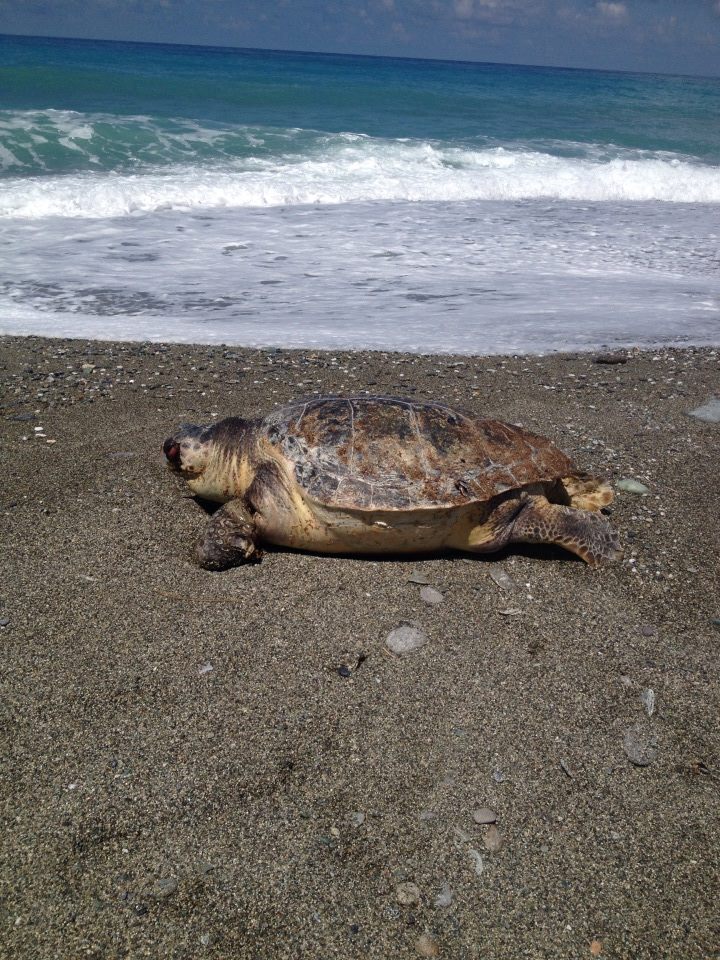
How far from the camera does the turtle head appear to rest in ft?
12.5

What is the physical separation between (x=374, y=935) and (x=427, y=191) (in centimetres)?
1508

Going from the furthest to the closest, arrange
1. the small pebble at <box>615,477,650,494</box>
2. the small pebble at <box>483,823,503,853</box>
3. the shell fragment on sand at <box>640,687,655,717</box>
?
the small pebble at <box>615,477,650,494</box> < the shell fragment on sand at <box>640,687,655,717</box> < the small pebble at <box>483,823,503,853</box>

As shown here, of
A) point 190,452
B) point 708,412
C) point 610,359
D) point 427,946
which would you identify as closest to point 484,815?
point 427,946

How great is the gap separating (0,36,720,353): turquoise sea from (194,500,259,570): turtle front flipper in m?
3.57

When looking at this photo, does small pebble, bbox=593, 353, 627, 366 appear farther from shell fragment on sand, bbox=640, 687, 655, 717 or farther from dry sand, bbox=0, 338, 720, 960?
shell fragment on sand, bbox=640, 687, 655, 717

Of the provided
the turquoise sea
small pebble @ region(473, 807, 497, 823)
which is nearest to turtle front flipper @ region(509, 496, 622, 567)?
small pebble @ region(473, 807, 497, 823)

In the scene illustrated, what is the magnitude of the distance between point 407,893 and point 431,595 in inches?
56.9

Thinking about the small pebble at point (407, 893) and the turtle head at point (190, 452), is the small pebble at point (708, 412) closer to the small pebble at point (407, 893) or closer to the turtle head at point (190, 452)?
the turtle head at point (190, 452)

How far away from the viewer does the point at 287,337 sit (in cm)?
694

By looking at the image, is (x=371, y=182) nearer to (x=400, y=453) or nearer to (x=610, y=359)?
(x=610, y=359)

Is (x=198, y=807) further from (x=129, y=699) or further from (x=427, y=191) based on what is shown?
(x=427, y=191)

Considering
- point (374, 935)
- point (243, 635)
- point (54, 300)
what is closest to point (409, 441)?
point (243, 635)

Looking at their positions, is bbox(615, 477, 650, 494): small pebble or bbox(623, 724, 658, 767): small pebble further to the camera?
bbox(615, 477, 650, 494): small pebble

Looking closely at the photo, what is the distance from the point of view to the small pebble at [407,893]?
205cm
